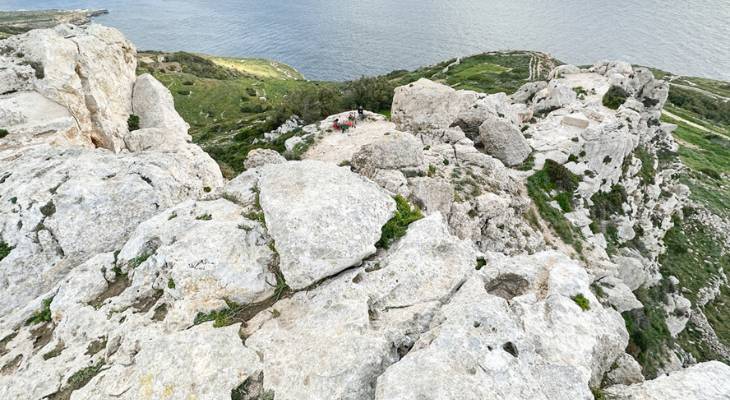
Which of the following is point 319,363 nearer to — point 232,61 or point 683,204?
point 683,204

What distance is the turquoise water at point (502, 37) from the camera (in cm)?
13275

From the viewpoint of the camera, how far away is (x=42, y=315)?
13.3 m

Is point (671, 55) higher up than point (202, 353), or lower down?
higher up

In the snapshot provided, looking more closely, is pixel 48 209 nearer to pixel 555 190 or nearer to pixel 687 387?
pixel 687 387

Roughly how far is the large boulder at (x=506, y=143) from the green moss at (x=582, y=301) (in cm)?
2601

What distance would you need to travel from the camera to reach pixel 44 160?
1903 centimetres

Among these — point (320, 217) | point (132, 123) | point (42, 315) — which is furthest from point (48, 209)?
point (132, 123)

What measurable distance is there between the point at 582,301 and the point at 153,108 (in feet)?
123

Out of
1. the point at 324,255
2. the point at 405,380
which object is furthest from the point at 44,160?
the point at 405,380

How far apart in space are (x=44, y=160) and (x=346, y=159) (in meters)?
20.8

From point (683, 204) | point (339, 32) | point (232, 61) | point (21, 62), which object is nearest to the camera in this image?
point (21, 62)

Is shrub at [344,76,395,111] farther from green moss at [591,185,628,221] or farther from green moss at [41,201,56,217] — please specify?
green moss at [41,201,56,217]

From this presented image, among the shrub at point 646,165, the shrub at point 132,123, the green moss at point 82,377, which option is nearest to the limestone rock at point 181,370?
the green moss at point 82,377

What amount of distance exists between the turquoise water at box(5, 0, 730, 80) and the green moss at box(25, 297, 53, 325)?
448 ft
